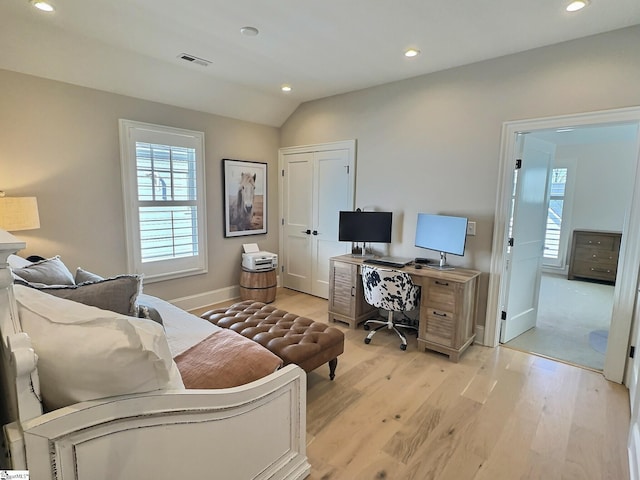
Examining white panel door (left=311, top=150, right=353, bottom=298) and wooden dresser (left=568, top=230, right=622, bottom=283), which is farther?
wooden dresser (left=568, top=230, right=622, bottom=283)

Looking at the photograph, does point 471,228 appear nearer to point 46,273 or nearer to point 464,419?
point 464,419

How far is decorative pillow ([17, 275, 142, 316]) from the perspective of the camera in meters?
1.42

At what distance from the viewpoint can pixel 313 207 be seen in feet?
15.4

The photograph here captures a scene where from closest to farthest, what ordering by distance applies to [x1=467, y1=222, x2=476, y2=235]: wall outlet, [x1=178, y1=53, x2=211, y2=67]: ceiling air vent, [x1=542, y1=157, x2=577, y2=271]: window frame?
[x1=178, y1=53, x2=211, y2=67]: ceiling air vent, [x1=467, y1=222, x2=476, y2=235]: wall outlet, [x1=542, y1=157, x2=577, y2=271]: window frame

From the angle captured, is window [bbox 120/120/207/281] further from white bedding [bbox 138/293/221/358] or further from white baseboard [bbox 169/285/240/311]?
white bedding [bbox 138/293/221/358]

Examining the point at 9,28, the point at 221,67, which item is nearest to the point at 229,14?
the point at 221,67

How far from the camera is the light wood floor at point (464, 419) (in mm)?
1819

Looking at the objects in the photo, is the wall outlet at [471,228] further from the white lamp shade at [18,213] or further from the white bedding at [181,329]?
the white lamp shade at [18,213]

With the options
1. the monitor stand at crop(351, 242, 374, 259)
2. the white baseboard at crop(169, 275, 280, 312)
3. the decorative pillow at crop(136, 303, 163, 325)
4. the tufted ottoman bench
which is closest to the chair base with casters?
the monitor stand at crop(351, 242, 374, 259)

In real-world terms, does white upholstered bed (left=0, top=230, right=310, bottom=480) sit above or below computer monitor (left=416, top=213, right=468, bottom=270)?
below

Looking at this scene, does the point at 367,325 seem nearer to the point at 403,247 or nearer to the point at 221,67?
the point at 403,247

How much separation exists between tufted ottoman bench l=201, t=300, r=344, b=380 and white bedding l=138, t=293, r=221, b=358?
0.96 feet

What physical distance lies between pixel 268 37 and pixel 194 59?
0.94 metres

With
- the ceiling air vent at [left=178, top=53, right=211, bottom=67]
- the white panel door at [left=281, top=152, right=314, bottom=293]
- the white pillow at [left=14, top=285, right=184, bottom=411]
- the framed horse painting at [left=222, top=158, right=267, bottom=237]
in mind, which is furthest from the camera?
the white panel door at [left=281, top=152, right=314, bottom=293]
